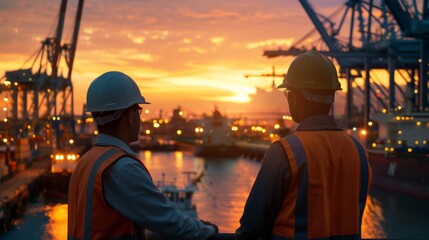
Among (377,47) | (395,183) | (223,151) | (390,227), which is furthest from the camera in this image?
(223,151)

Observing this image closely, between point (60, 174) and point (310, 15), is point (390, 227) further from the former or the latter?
point (310, 15)

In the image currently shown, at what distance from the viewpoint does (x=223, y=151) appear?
11100cm

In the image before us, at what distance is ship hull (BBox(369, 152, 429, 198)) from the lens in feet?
149

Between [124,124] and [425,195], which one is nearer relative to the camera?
[124,124]

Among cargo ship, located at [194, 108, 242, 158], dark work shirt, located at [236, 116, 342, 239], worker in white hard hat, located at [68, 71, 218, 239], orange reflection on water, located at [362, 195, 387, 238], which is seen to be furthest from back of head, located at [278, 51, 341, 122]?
cargo ship, located at [194, 108, 242, 158]

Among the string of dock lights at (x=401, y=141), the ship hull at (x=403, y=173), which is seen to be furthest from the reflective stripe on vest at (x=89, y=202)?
the string of dock lights at (x=401, y=141)

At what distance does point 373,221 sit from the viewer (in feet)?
122

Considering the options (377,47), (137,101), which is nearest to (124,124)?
(137,101)

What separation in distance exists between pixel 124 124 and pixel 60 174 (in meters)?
47.2

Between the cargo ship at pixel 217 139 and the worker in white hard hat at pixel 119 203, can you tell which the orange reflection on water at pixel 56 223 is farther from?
the cargo ship at pixel 217 139

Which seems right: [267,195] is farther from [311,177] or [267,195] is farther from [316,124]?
[316,124]

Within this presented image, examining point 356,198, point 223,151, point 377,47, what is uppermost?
point 377,47

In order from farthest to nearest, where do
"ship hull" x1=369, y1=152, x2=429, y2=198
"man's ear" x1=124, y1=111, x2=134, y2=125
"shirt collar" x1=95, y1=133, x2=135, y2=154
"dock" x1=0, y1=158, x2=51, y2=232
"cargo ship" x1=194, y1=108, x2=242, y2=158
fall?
"cargo ship" x1=194, y1=108, x2=242, y2=158, "ship hull" x1=369, y1=152, x2=429, y2=198, "dock" x1=0, y1=158, x2=51, y2=232, "man's ear" x1=124, y1=111, x2=134, y2=125, "shirt collar" x1=95, y1=133, x2=135, y2=154

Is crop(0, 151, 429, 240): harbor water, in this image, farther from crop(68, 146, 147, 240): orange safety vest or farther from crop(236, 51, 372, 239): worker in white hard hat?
crop(236, 51, 372, 239): worker in white hard hat
